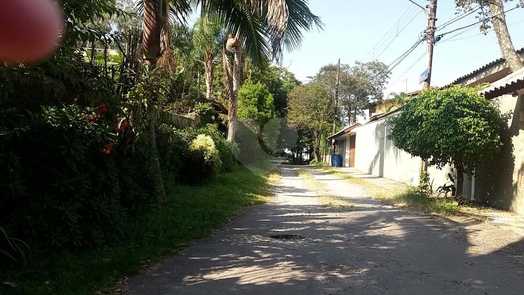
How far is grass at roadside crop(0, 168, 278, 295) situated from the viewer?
17.8 ft

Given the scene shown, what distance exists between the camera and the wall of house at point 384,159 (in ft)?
68.9

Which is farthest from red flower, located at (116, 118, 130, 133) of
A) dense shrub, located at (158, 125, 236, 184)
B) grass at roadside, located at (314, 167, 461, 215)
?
grass at roadside, located at (314, 167, 461, 215)

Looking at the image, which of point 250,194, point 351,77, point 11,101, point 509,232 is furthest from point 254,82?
point 11,101

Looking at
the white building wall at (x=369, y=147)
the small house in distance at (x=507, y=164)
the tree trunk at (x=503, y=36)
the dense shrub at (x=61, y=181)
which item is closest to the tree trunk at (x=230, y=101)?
the white building wall at (x=369, y=147)

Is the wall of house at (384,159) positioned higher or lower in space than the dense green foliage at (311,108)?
lower

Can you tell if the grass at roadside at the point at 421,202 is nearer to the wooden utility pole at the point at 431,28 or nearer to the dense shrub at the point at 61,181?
the wooden utility pole at the point at 431,28

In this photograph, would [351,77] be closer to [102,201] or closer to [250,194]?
[250,194]

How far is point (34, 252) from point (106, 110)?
228 cm

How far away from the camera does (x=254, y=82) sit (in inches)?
1548

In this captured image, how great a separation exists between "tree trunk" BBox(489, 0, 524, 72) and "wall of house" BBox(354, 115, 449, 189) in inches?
149

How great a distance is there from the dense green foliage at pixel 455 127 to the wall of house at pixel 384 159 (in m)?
3.20

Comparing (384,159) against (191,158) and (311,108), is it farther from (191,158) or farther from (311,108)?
(311,108)

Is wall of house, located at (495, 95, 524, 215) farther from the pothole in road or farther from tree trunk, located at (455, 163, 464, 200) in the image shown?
the pothole in road

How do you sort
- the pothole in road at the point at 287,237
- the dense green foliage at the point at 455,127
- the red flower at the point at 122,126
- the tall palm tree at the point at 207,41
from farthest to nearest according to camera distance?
the tall palm tree at the point at 207,41
the dense green foliage at the point at 455,127
the pothole in road at the point at 287,237
the red flower at the point at 122,126
